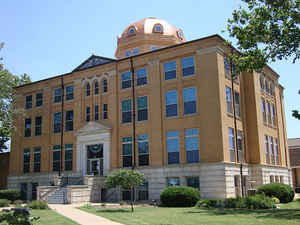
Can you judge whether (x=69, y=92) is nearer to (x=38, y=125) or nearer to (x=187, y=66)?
(x=38, y=125)

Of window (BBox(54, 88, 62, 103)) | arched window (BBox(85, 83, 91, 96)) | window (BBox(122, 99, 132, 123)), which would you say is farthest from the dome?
window (BBox(122, 99, 132, 123))

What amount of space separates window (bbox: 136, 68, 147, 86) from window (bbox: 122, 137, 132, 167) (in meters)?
5.04

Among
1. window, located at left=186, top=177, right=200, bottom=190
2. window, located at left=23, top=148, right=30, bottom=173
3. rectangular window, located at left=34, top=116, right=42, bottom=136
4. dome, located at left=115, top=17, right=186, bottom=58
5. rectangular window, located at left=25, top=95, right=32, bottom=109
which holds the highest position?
dome, located at left=115, top=17, right=186, bottom=58

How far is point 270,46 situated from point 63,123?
24.4 m

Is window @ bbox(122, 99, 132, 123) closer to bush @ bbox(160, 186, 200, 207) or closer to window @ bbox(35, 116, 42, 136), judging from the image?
bush @ bbox(160, 186, 200, 207)

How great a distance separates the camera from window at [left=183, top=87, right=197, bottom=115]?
29555mm

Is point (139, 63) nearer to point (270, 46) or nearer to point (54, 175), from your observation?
point (54, 175)

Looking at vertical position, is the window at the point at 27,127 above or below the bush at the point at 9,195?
above

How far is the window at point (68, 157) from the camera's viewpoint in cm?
3544

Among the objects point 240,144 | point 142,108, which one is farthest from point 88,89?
point 240,144

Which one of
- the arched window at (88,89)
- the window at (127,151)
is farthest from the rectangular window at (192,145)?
the arched window at (88,89)

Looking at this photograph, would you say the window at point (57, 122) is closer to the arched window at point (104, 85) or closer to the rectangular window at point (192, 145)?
the arched window at point (104, 85)

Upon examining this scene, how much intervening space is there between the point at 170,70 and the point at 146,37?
12725 mm

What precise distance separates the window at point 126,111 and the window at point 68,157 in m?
6.75
